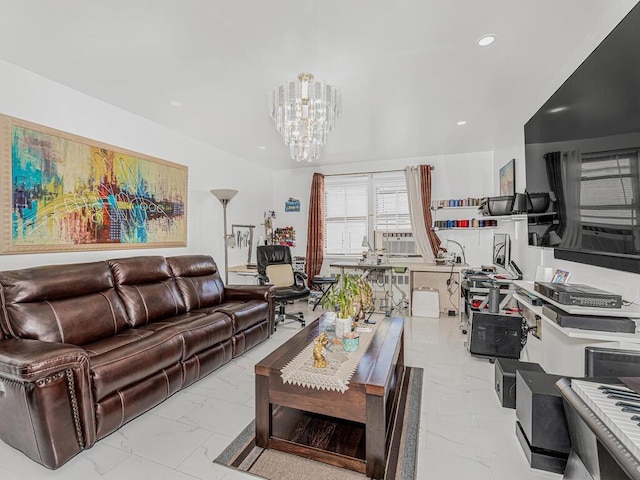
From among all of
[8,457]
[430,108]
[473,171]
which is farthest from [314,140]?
[473,171]

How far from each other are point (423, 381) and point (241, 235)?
11.8 feet

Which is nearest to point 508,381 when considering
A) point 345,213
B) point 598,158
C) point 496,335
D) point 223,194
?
point 496,335

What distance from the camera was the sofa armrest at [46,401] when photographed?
1534 millimetres

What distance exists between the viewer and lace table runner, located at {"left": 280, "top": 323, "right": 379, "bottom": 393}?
1.63 m

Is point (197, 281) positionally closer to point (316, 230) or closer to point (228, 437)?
point (228, 437)

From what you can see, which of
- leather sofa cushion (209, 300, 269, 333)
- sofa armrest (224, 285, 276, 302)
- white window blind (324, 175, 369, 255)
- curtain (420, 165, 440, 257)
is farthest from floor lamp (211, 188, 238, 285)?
curtain (420, 165, 440, 257)

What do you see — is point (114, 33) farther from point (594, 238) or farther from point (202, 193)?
point (594, 238)

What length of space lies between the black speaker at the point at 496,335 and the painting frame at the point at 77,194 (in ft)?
11.5

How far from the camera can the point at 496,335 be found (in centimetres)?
293

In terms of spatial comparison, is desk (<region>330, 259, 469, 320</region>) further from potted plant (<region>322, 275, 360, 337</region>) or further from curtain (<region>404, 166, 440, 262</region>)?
potted plant (<region>322, 275, 360, 337</region>)

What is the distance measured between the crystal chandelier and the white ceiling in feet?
0.44

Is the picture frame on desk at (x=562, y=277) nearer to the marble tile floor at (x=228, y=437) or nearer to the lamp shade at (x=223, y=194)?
the marble tile floor at (x=228, y=437)

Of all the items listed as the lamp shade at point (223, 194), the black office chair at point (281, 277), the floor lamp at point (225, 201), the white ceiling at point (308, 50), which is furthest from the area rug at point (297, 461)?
the lamp shade at point (223, 194)

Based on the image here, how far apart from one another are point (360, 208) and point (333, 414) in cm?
442
